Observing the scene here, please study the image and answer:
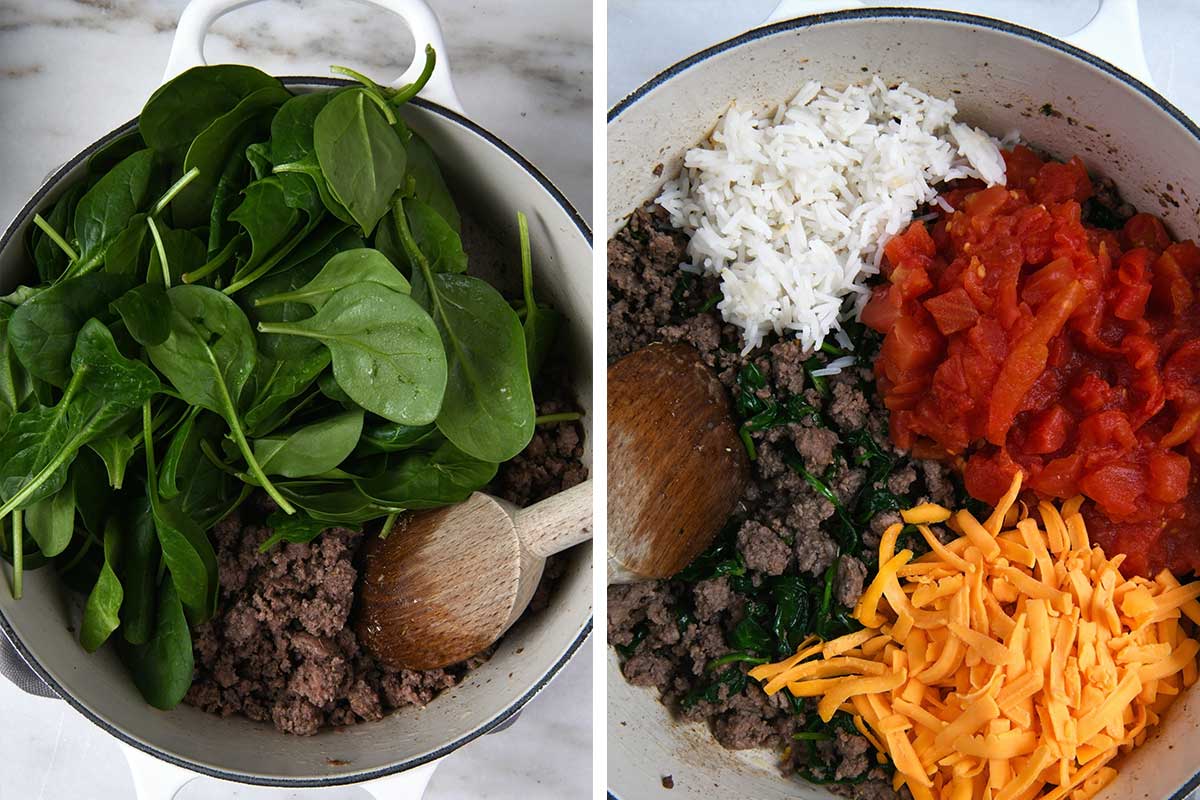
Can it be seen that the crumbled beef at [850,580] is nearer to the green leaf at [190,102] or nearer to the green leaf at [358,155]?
the green leaf at [358,155]

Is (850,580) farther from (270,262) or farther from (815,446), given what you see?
(270,262)

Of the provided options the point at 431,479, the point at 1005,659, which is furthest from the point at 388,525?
the point at 1005,659

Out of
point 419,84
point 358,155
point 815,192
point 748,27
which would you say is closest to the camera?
point 358,155

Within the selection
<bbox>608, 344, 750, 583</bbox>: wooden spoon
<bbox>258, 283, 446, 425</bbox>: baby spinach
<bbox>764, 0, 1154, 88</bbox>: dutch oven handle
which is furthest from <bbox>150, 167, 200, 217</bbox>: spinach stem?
<bbox>764, 0, 1154, 88</bbox>: dutch oven handle

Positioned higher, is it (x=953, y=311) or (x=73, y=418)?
(x=953, y=311)

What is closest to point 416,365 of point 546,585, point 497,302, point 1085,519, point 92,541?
point 497,302

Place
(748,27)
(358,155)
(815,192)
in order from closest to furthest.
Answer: (358,155)
(815,192)
(748,27)
